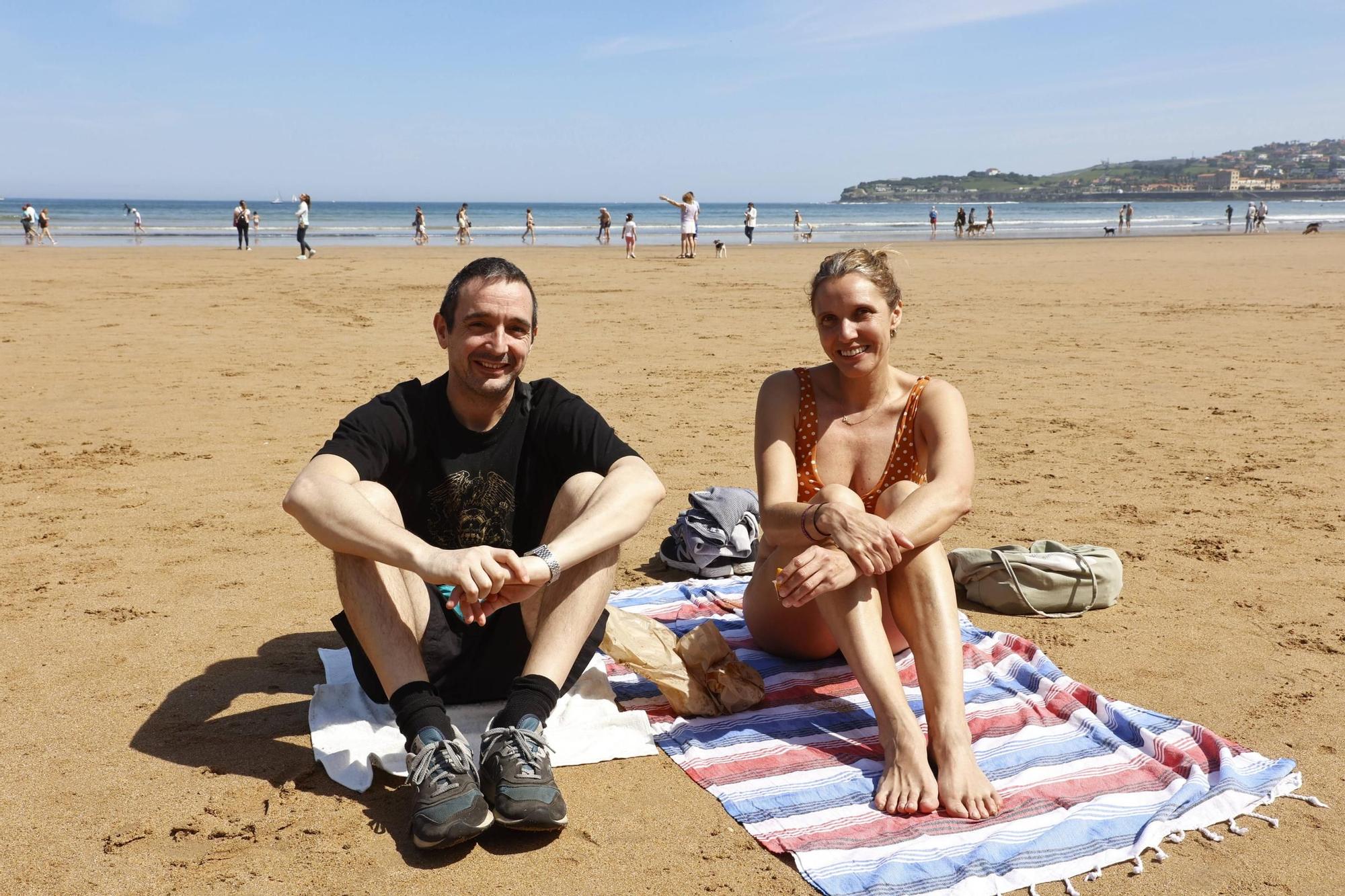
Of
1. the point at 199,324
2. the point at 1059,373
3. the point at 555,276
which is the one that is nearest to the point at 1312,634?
the point at 1059,373

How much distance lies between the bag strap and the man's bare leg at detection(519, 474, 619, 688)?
2.14 meters

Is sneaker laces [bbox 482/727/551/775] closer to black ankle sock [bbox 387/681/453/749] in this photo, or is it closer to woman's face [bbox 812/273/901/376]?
black ankle sock [bbox 387/681/453/749]

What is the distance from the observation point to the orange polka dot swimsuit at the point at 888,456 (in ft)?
12.4

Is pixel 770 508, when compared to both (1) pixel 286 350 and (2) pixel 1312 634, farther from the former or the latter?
(1) pixel 286 350

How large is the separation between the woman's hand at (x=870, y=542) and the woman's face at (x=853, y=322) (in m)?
0.63

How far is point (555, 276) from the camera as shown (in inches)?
845

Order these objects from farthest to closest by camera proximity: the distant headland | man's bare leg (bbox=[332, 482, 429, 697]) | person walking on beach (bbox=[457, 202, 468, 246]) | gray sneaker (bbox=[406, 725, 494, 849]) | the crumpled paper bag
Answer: the distant headland < person walking on beach (bbox=[457, 202, 468, 246]) < the crumpled paper bag < man's bare leg (bbox=[332, 482, 429, 697]) < gray sneaker (bbox=[406, 725, 494, 849])

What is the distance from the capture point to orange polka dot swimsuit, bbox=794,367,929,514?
3.77m

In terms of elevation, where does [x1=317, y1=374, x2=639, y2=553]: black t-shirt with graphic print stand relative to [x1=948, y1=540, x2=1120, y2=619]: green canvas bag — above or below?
above

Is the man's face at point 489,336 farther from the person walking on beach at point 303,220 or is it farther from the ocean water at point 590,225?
the ocean water at point 590,225

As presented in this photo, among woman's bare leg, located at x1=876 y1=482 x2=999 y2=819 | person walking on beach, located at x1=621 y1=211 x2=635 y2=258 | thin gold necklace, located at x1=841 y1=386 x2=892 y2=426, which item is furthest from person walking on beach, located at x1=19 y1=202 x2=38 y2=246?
woman's bare leg, located at x1=876 y1=482 x2=999 y2=819

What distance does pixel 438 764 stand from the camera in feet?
9.57

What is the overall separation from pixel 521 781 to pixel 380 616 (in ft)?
2.19

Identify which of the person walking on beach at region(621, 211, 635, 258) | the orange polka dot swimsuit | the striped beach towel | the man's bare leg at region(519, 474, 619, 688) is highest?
the person walking on beach at region(621, 211, 635, 258)
